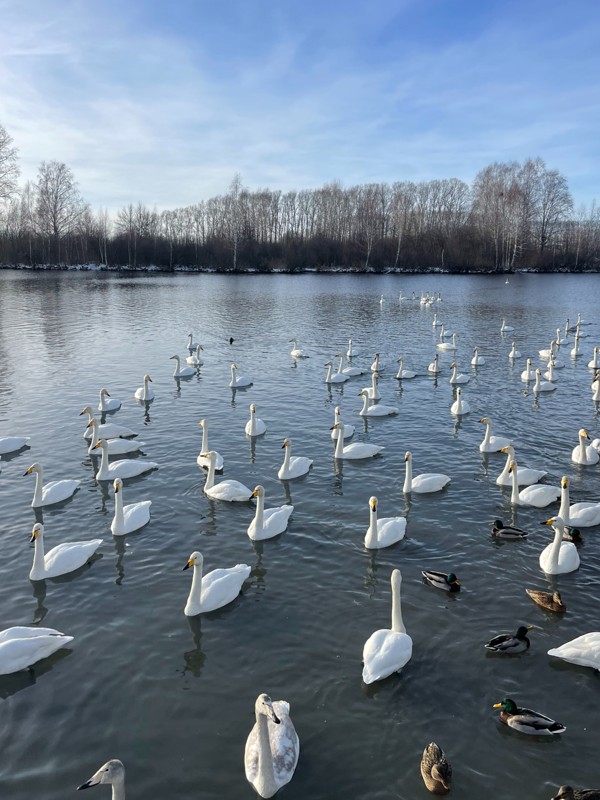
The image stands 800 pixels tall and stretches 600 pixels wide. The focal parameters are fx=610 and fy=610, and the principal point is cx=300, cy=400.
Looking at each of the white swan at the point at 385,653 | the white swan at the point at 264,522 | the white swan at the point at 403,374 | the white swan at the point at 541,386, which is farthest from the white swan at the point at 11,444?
the white swan at the point at 541,386

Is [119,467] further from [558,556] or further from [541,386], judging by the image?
[541,386]

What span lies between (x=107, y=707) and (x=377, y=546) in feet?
17.5

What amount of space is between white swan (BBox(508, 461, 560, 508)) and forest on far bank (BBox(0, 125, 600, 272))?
87413 millimetres

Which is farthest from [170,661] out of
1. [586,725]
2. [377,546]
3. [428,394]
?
[428,394]

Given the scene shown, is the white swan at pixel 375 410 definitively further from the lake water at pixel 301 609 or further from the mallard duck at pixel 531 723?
the mallard duck at pixel 531 723

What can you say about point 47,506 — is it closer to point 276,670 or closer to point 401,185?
point 276,670

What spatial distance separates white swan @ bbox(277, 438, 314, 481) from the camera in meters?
14.3

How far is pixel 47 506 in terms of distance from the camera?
12.9 m

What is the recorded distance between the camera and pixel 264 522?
453 inches

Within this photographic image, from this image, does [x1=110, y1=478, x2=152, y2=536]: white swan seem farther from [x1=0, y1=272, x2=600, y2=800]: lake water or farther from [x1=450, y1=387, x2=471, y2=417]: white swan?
[x1=450, y1=387, x2=471, y2=417]: white swan

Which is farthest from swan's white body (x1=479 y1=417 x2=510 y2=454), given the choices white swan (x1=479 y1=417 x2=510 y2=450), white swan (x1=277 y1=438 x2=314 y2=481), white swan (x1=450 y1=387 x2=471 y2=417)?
white swan (x1=277 y1=438 x2=314 y2=481)

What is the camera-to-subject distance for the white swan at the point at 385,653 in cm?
764

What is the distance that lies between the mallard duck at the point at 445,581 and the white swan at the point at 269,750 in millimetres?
3732

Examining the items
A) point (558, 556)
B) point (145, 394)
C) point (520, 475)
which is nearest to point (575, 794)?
point (558, 556)
